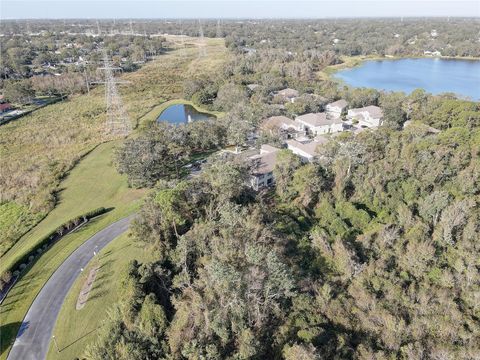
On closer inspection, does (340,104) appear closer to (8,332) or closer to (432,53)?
(8,332)

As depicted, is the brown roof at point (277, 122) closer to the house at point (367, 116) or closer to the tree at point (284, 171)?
the house at point (367, 116)

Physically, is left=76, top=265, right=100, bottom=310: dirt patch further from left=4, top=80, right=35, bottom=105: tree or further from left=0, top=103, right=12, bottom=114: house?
left=4, top=80, right=35, bottom=105: tree

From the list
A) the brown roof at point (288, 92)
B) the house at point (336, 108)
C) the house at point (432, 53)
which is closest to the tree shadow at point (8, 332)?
the house at point (336, 108)

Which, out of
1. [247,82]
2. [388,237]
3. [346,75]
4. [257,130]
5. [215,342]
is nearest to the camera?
[215,342]

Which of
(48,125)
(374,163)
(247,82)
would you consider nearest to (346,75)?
(247,82)

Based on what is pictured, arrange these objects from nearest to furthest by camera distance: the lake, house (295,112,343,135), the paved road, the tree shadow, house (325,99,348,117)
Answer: the paved road
the tree shadow
house (295,112,343,135)
house (325,99,348,117)
the lake

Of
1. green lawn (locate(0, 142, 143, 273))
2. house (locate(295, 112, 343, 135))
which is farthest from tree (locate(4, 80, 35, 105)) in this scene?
house (locate(295, 112, 343, 135))

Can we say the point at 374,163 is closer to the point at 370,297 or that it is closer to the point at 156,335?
the point at 370,297
